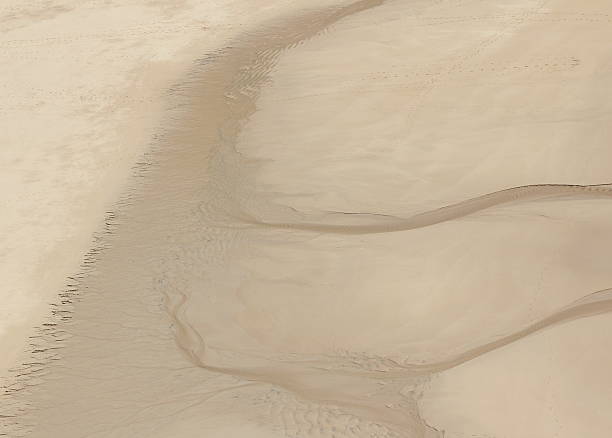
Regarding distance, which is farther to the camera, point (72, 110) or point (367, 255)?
point (72, 110)

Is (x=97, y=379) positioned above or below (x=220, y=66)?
below

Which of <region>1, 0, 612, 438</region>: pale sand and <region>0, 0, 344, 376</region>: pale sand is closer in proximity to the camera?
<region>1, 0, 612, 438</region>: pale sand

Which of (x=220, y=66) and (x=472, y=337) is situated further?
(x=220, y=66)

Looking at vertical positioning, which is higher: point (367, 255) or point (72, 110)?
point (72, 110)

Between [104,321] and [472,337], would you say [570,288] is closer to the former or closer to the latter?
[472,337]

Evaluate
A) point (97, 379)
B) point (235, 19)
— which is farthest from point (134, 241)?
point (235, 19)

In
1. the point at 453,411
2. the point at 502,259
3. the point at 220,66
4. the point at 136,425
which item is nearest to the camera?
the point at 453,411

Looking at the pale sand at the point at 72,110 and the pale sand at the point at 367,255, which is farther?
the pale sand at the point at 72,110

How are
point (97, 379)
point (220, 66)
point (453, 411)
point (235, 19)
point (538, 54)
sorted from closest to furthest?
point (453, 411) < point (97, 379) < point (538, 54) < point (220, 66) < point (235, 19)
